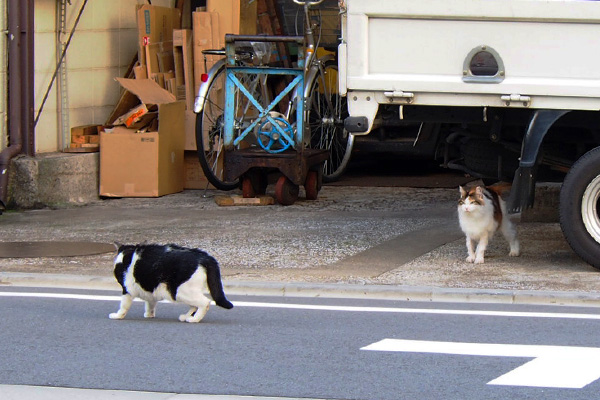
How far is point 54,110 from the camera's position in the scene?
1423 cm

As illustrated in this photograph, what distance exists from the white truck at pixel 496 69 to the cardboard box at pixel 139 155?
4.79 metres

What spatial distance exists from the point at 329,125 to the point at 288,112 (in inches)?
20.7

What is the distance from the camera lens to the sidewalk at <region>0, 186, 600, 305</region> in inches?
359

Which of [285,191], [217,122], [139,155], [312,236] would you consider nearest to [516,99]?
[312,236]

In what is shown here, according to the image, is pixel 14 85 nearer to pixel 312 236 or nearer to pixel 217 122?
pixel 217 122

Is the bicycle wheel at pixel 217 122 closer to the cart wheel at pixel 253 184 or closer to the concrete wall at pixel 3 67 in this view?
the cart wheel at pixel 253 184

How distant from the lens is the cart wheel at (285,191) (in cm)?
1334

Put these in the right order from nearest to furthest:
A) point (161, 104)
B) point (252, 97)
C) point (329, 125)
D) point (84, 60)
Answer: point (252, 97) < point (329, 125) < point (161, 104) < point (84, 60)

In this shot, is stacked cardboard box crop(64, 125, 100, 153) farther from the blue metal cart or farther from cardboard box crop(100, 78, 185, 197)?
the blue metal cart

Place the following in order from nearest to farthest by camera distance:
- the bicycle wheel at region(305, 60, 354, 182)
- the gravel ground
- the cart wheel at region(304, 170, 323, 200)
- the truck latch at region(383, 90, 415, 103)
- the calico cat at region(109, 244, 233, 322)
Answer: the calico cat at region(109, 244, 233, 322), the gravel ground, the truck latch at region(383, 90, 415, 103), the cart wheel at region(304, 170, 323, 200), the bicycle wheel at region(305, 60, 354, 182)

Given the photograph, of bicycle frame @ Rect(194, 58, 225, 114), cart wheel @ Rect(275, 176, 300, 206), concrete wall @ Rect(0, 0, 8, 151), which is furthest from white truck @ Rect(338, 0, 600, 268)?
concrete wall @ Rect(0, 0, 8, 151)

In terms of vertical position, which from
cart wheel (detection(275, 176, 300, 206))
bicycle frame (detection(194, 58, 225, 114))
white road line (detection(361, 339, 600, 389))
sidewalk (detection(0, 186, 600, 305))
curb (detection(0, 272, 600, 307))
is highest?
bicycle frame (detection(194, 58, 225, 114))

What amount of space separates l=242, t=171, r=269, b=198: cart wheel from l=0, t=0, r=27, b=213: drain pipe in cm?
262

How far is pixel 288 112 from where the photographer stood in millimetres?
13648
